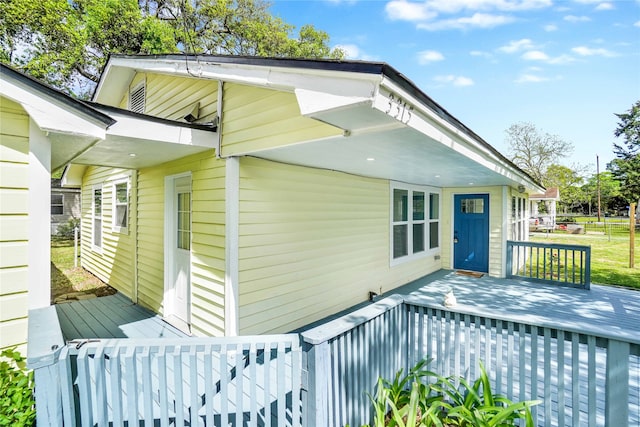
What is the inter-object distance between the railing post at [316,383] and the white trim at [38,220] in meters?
1.93

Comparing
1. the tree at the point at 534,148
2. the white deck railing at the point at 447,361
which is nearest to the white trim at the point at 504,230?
the white deck railing at the point at 447,361

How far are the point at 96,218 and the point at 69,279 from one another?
1645 mm

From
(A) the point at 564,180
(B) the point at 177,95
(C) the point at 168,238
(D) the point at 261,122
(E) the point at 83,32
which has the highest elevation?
(E) the point at 83,32

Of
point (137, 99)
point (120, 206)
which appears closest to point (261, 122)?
point (137, 99)

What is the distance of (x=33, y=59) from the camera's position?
11.4m

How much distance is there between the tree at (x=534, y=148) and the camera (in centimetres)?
2858

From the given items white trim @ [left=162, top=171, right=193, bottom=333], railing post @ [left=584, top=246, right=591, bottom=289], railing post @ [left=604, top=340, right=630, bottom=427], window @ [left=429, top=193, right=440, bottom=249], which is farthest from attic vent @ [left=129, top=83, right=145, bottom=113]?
railing post @ [left=584, top=246, right=591, bottom=289]

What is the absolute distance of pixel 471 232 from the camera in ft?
26.0

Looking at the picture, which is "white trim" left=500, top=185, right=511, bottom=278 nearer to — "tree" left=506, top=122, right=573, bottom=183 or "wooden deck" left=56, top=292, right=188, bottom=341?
"wooden deck" left=56, top=292, right=188, bottom=341

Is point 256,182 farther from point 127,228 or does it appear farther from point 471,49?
point 471,49

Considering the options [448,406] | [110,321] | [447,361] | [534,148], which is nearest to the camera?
[448,406]

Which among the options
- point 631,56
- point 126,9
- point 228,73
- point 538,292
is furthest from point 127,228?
point 631,56

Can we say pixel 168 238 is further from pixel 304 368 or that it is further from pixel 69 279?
pixel 69 279

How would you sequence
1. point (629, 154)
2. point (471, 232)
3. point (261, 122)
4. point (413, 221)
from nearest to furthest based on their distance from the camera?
point (261, 122) → point (413, 221) → point (471, 232) → point (629, 154)
